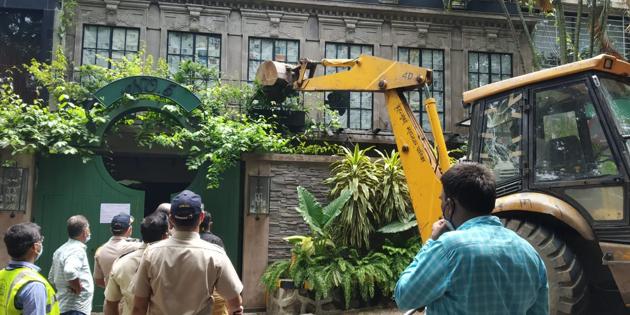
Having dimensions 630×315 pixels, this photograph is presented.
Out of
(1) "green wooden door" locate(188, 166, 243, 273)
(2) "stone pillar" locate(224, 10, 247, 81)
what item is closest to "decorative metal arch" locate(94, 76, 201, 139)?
(1) "green wooden door" locate(188, 166, 243, 273)

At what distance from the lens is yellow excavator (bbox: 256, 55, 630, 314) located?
16.8 feet

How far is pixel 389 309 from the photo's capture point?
9.44 metres

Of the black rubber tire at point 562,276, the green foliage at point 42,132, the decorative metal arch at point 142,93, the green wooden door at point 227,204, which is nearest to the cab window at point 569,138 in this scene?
the black rubber tire at point 562,276

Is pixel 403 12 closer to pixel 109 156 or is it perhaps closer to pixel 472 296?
pixel 109 156

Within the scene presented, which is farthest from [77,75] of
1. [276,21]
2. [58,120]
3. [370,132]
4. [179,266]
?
[179,266]

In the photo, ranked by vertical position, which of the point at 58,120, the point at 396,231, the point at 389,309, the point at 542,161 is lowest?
the point at 389,309

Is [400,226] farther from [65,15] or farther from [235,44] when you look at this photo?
[65,15]

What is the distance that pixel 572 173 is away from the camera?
5.48 m

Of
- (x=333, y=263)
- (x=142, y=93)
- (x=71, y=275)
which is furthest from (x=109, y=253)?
(x=142, y=93)

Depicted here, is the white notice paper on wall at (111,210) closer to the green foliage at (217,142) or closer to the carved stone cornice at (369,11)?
the green foliage at (217,142)

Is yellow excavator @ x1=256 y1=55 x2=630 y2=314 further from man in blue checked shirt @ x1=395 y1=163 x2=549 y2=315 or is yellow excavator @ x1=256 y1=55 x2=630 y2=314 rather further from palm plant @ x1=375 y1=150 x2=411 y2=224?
palm plant @ x1=375 y1=150 x2=411 y2=224

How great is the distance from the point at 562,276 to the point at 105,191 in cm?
802

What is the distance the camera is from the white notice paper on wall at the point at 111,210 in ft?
33.3

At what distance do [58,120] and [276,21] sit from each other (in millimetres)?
6554
